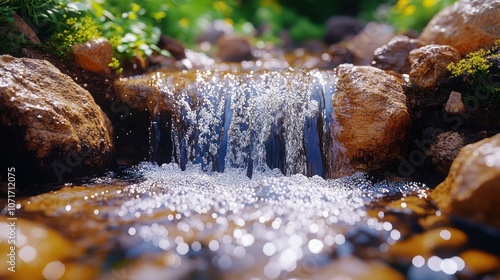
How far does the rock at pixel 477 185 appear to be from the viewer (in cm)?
271

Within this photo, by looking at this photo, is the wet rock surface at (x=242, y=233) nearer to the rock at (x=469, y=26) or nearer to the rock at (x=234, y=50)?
the rock at (x=469, y=26)

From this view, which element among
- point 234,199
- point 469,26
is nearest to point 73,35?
point 234,199

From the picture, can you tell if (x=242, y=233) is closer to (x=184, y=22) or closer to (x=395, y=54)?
(x=395, y=54)

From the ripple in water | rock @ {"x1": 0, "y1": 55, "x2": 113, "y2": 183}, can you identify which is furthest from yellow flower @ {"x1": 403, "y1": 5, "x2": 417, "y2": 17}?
rock @ {"x1": 0, "y1": 55, "x2": 113, "y2": 183}

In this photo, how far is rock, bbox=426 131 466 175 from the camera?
161 inches

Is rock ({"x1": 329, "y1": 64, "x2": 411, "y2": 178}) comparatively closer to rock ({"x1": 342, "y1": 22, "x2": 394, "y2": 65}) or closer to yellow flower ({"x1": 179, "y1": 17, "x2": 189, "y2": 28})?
rock ({"x1": 342, "y1": 22, "x2": 394, "y2": 65})

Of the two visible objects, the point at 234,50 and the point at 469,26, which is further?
the point at 234,50

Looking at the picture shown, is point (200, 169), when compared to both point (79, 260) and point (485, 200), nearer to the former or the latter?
point (79, 260)

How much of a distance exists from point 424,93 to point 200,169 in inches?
100

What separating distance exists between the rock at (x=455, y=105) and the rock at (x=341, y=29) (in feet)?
21.4

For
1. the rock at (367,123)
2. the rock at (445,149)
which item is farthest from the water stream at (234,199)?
the rock at (445,149)

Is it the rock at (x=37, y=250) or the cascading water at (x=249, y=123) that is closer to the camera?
the rock at (x=37, y=250)

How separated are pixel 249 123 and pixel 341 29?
6.78 metres

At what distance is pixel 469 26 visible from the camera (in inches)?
197
